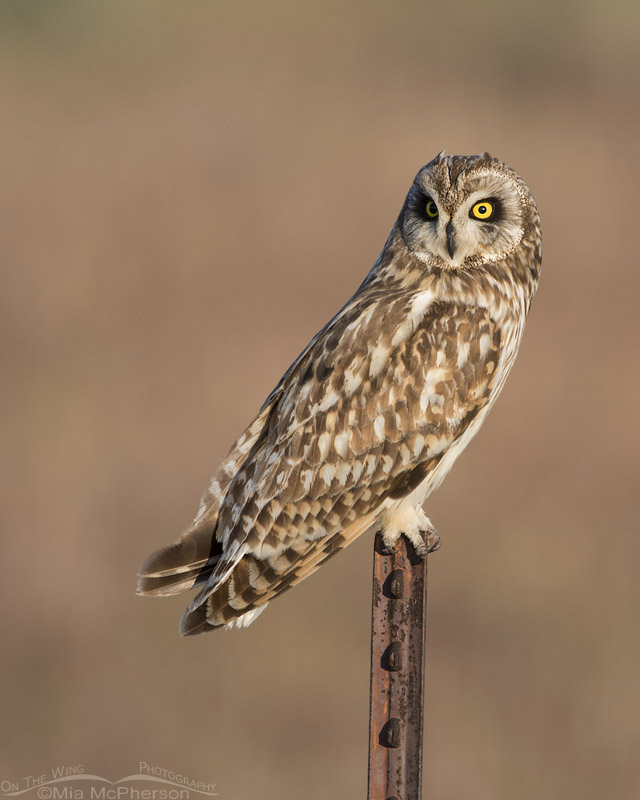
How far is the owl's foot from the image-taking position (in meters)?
3.44

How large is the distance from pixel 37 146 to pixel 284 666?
6.79 metres

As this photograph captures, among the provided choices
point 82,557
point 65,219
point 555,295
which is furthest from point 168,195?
point 82,557

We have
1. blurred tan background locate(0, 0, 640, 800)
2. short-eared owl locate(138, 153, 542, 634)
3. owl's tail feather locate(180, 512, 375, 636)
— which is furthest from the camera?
blurred tan background locate(0, 0, 640, 800)

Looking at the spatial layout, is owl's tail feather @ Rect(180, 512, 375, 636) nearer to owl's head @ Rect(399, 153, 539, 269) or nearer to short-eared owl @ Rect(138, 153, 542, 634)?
short-eared owl @ Rect(138, 153, 542, 634)

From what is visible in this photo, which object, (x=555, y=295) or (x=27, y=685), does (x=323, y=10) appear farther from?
(x=27, y=685)

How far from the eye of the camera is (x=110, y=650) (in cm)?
636

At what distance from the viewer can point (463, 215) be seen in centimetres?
341

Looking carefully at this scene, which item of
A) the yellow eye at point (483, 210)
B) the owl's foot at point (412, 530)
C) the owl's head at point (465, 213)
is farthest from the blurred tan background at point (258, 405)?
the yellow eye at point (483, 210)

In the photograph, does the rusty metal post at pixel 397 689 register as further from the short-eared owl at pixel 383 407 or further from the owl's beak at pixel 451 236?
the owl's beak at pixel 451 236

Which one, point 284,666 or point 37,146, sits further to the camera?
point 37,146

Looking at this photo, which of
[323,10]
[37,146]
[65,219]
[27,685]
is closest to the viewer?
[27,685]

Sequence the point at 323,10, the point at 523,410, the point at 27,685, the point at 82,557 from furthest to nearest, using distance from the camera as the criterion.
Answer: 1. the point at 323,10
2. the point at 523,410
3. the point at 82,557
4. the point at 27,685

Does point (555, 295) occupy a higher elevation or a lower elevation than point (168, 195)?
lower

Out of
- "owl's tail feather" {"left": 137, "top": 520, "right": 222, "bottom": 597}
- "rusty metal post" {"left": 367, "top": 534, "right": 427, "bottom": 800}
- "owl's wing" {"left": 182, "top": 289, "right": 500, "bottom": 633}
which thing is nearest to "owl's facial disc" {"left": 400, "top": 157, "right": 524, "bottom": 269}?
"owl's wing" {"left": 182, "top": 289, "right": 500, "bottom": 633}
